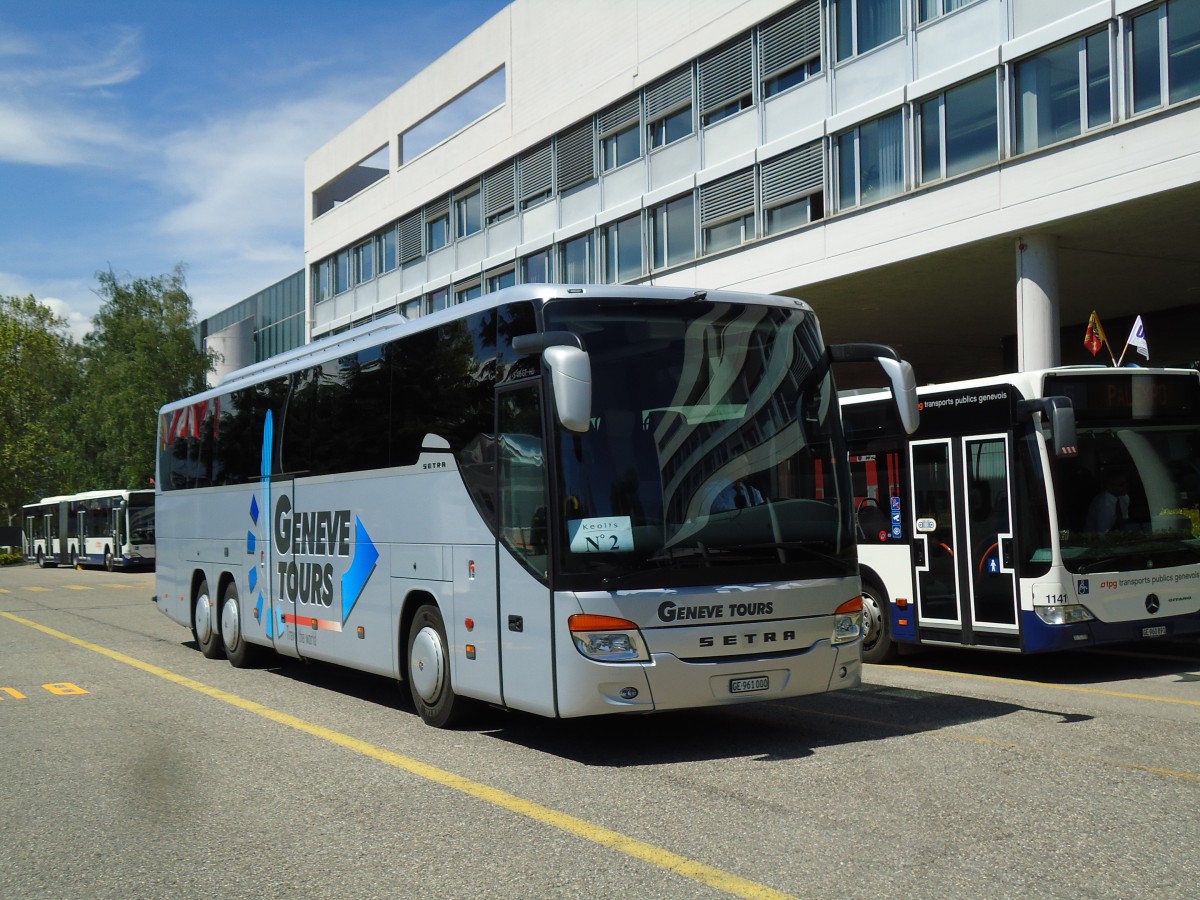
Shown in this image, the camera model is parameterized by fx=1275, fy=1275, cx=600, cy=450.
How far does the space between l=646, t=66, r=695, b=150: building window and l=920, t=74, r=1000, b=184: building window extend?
6.92 metres

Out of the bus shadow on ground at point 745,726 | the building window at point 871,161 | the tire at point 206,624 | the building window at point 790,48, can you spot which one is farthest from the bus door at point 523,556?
the building window at point 790,48

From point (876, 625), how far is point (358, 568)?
546 centimetres

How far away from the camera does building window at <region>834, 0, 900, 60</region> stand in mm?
22641

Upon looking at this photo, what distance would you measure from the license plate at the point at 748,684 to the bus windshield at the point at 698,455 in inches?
24.9

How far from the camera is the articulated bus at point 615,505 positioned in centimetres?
778

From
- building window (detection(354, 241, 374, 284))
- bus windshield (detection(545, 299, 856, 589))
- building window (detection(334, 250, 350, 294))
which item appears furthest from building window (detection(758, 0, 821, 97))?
building window (detection(334, 250, 350, 294))

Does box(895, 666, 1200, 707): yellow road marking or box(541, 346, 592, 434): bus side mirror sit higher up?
box(541, 346, 592, 434): bus side mirror

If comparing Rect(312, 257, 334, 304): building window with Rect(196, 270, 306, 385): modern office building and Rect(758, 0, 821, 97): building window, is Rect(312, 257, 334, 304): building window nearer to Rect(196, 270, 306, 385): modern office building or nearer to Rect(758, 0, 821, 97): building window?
Rect(196, 270, 306, 385): modern office building

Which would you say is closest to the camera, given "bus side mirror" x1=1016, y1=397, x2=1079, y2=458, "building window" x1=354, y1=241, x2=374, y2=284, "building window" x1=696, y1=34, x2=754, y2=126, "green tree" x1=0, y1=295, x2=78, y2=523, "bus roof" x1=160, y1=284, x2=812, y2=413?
"bus roof" x1=160, y1=284, x2=812, y2=413

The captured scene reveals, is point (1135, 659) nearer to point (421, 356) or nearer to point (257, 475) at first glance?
point (421, 356)

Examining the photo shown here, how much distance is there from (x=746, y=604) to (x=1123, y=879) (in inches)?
125

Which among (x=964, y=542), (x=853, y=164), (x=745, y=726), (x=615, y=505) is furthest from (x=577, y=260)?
(x=615, y=505)

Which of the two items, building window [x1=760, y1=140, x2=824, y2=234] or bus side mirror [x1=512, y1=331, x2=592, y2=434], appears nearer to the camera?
bus side mirror [x1=512, y1=331, x2=592, y2=434]

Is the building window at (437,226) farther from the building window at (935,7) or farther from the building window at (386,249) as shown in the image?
the building window at (935,7)
